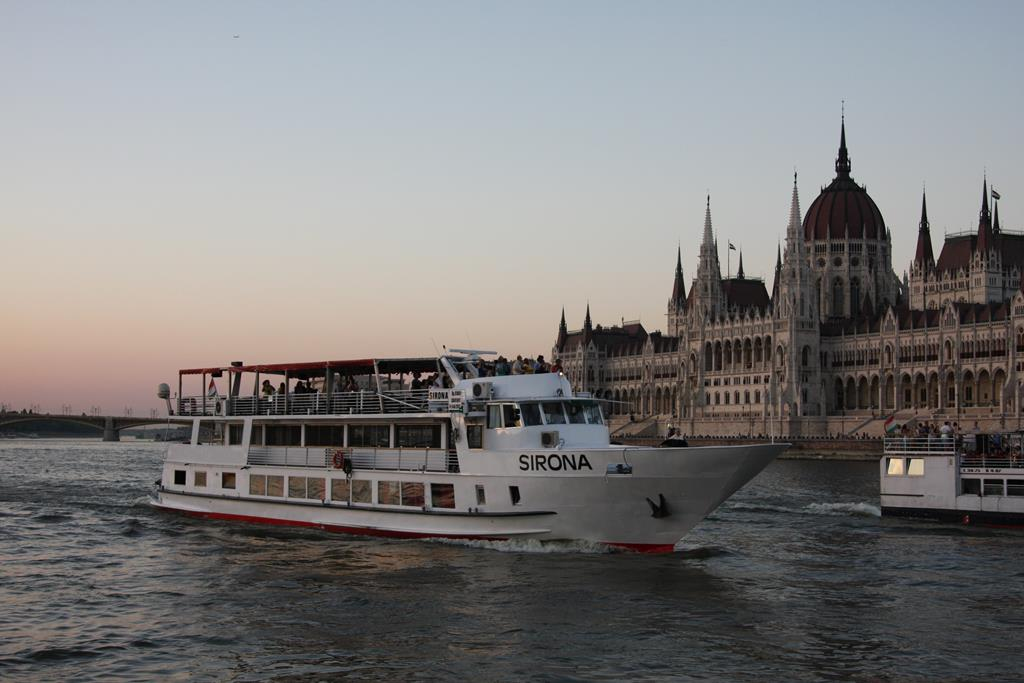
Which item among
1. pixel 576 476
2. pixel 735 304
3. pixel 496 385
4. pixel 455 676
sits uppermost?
pixel 735 304

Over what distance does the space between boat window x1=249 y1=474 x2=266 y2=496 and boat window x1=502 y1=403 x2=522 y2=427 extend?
10.0 m

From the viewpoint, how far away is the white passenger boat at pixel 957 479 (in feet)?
139

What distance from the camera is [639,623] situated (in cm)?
2533

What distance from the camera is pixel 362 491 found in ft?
124

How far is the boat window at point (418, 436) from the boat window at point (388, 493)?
116 cm

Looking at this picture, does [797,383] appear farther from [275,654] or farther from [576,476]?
[275,654]

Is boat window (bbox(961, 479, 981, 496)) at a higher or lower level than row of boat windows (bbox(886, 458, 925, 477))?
lower

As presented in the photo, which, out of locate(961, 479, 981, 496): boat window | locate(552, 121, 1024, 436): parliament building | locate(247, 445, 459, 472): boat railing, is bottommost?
locate(961, 479, 981, 496): boat window

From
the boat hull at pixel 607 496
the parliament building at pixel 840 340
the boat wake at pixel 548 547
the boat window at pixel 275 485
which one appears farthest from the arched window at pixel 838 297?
the boat wake at pixel 548 547

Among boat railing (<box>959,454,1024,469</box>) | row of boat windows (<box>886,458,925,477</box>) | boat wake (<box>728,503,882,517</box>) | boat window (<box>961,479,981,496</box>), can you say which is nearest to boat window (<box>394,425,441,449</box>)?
row of boat windows (<box>886,458,925,477</box>)

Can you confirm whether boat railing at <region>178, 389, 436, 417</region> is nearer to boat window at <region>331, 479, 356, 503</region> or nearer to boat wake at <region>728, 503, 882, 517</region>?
boat window at <region>331, 479, 356, 503</region>

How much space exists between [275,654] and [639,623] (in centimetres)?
714

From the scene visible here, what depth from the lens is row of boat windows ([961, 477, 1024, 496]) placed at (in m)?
42.5

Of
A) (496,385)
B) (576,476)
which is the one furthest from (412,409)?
(576,476)
